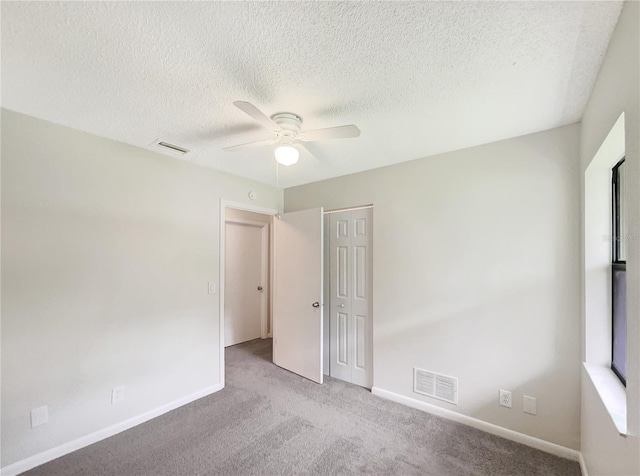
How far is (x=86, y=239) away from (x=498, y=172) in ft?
10.8

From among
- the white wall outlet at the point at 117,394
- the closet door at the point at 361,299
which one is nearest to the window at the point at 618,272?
the closet door at the point at 361,299

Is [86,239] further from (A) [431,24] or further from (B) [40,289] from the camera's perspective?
(A) [431,24]

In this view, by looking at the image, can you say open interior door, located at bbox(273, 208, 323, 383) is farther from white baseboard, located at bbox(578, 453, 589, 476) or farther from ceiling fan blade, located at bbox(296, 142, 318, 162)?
white baseboard, located at bbox(578, 453, 589, 476)

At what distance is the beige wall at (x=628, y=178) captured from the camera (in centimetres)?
93

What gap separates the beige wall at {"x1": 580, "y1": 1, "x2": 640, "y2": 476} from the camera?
3.05ft

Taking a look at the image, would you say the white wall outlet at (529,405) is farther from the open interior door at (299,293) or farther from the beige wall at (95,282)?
the beige wall at (95,282)

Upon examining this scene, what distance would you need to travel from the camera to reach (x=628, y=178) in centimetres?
102

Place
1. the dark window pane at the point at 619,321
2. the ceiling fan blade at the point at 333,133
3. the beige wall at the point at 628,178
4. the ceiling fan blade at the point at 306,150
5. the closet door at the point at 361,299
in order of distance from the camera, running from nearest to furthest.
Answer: the beige wall at the point at 628,178 < the dark window pane at the point at 619,321 < the ceiling fan blade at the point at 333,133 < the ceiling fan blade at the point at 306,150 < the closet door at the point at 361,299

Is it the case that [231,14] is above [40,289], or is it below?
above

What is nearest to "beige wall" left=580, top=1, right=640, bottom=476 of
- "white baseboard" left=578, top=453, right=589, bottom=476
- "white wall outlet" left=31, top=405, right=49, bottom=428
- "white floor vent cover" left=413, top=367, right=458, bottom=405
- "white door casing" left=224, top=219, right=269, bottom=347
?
"white baseboard" left=578, top=453, right=589, bottom=476

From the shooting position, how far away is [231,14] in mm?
1105

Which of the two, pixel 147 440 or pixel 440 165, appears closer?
pixel 147 440

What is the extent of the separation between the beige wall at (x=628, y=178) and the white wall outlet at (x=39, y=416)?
3146 mm

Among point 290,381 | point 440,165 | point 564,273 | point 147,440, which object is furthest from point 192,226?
point 564,273
